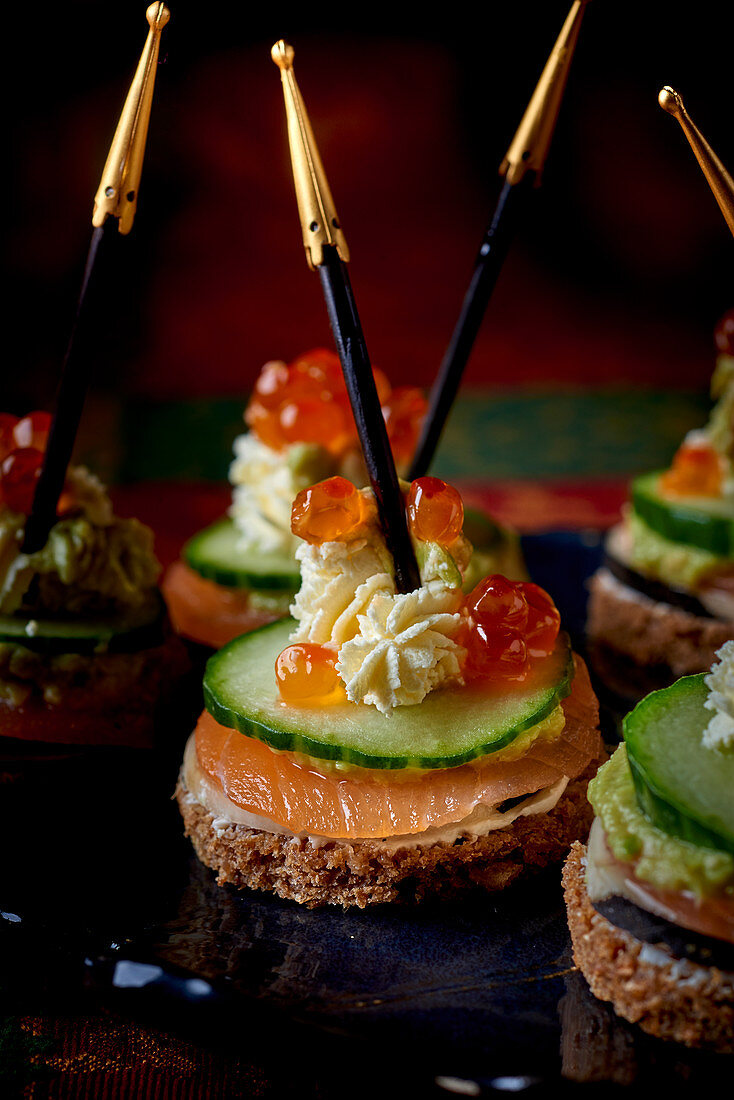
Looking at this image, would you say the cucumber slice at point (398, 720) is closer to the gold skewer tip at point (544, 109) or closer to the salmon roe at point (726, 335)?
the gold skewer tip at point (544, 109)

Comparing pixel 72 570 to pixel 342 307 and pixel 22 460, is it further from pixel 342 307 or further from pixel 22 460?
pixel 342 307

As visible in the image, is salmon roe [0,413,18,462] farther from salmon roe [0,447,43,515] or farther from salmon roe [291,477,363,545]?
salmon roe [291,477,363,545]

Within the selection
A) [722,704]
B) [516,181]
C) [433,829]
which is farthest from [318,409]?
[722,704]

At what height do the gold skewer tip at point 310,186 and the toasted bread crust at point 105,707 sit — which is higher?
the gold skewer tip at point 310,186

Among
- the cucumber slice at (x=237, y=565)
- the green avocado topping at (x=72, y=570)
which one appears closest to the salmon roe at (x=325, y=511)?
the green avocado topping at (x=72, y=570)

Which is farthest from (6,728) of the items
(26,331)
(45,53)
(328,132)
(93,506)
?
(328,132)

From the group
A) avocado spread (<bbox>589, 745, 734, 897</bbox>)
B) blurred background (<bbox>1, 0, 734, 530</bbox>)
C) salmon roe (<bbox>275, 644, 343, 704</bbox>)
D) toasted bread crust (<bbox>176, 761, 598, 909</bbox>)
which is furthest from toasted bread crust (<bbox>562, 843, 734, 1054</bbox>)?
blurred background (<bbox>1, 0, 734, 530</bbox>)
